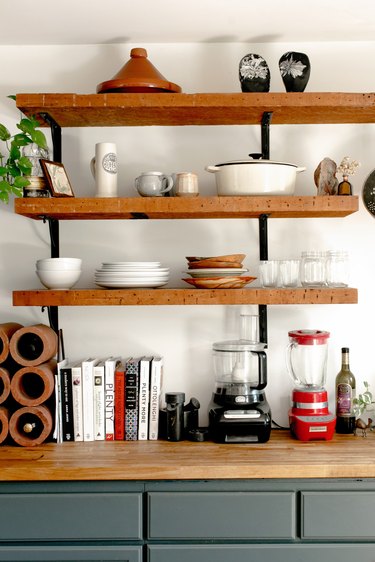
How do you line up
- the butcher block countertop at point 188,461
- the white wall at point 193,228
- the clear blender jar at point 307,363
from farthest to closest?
the white wall at point 193,228 → the clear blender jar at point 307,363 → the butcher block countertop at point 188,461

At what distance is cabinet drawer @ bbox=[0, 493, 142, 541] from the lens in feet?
7.05

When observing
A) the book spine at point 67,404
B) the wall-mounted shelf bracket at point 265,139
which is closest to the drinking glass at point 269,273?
the wall-mounted shelf bracket at point 265,139

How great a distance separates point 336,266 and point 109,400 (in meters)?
1.04

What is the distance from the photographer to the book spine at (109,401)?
2.53 metres

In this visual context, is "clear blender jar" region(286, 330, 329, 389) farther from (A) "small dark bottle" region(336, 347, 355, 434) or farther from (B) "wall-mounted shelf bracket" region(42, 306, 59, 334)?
(B) "wall-mounted shelf bracket" region(42, 306, 59, 334)

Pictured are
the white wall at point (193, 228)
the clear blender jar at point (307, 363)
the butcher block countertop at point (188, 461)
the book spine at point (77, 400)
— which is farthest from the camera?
the white wall at point (193, 228)

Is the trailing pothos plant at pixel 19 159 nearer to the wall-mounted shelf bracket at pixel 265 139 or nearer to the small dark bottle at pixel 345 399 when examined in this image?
the wall-mounted shelf bracket at pixel 265 139

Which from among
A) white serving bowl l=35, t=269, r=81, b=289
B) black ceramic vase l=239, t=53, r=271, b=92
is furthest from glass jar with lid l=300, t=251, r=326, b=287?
white serving bowl l=35, t=269, r=81, b=289

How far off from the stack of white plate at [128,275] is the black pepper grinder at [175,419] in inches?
18.3

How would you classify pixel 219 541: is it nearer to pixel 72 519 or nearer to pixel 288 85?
pixel 72 519

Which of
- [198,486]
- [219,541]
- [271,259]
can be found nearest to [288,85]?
[271,259]

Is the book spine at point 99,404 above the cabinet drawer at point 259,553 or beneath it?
above

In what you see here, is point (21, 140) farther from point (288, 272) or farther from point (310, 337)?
point (310, 337)

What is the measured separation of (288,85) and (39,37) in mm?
1053
